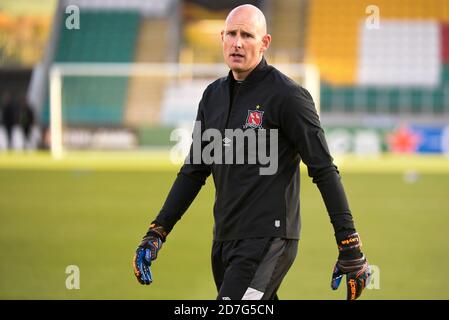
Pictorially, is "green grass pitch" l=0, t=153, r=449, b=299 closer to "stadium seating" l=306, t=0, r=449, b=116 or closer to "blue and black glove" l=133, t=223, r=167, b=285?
"blue and black glove" l=133, t=223, r=167, b=285

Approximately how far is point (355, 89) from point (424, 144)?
4118 mm

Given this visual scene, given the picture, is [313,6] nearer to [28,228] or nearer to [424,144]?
[424,144]

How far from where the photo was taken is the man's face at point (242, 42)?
4.55 m

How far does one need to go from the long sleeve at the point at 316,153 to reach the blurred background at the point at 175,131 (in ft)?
10.5

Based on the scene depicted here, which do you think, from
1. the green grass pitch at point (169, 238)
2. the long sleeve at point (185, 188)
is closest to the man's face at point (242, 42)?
the long sleeve at point (185, 188)

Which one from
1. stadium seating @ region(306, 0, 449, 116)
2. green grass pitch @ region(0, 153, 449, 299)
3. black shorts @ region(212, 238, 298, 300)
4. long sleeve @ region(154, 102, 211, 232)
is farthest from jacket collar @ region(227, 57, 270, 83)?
stadium seating @ region(306, 0, 449, 116)

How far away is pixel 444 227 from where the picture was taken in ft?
39.7

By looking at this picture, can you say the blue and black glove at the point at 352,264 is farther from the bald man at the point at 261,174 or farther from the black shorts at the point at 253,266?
the black shorts at the point at 253,266

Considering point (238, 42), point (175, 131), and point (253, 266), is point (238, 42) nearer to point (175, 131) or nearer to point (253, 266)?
point (253, 266)

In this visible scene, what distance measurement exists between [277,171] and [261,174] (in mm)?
92

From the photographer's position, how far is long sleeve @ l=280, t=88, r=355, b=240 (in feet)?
14.6

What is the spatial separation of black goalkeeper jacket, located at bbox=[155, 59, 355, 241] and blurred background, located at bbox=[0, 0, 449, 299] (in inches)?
120

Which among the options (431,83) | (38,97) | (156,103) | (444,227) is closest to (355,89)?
(431,83)

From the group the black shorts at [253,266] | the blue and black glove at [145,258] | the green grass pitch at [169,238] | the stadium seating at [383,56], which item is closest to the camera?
the black shorts at [253,266]
